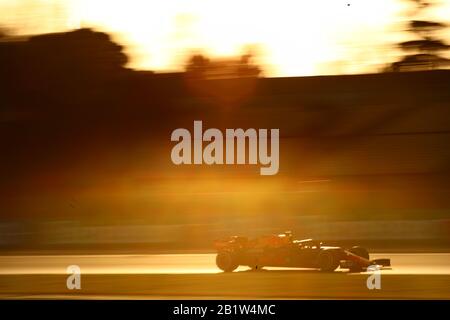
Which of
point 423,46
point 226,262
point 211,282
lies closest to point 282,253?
point 226,262

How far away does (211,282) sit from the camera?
8.39 meters

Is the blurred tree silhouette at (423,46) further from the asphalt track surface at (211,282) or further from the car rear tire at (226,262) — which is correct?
the car rear tire at (226,262)

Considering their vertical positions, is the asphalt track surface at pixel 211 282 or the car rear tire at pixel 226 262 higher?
the car rear tire at pixel 226 262

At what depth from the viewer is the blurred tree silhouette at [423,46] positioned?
48.6 feet

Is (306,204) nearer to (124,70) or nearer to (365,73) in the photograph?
(365,73)

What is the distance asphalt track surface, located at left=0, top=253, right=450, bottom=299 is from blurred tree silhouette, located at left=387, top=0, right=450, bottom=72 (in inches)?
227

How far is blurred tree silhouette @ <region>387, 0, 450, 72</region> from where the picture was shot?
48.6 ft

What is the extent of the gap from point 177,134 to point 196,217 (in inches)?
199

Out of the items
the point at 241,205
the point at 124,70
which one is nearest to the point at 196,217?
the point at 241,205

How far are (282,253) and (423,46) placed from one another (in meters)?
8.25

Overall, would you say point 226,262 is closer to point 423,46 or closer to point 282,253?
point 282,253

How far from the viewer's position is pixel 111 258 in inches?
476

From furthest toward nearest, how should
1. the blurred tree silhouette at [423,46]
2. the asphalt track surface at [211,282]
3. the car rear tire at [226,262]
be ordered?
the blurred tree silhouette at [423,46] < the car rear tire at [226,262] < the asphalt track surface at [211,282]

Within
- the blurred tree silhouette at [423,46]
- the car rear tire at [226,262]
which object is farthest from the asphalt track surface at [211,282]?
the blurred tree silhouette at [423,46]
